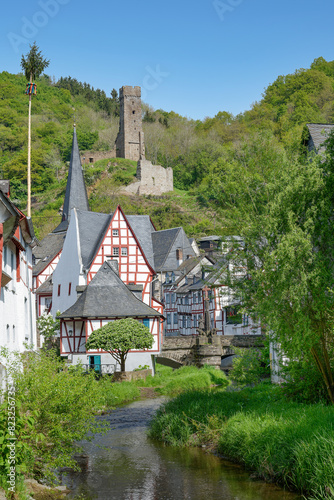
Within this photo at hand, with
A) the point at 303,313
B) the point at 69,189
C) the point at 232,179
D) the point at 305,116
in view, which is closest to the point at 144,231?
the point at 69,189

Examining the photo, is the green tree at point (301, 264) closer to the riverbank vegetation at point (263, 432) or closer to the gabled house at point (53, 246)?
the riverbank vegetation at point (263, 432)

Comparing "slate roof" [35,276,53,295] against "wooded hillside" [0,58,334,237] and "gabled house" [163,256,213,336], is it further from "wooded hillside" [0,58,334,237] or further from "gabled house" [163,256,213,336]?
"wooded hillside" [0,58,334,237]

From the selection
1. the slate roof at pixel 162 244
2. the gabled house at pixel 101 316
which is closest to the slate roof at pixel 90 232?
the gabled house at pixel 101 316

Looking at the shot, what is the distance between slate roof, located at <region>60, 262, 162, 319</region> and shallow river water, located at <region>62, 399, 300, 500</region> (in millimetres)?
15977

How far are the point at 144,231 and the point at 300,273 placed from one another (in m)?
34.9

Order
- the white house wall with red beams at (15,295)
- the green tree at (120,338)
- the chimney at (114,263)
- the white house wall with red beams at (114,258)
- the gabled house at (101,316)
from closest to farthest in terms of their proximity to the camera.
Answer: the white house wall with red beams at (15,295) → the green tree at (120,338) → the gabled house at (101,316) → the chimney at (114,263) → the white house wall with red beams at (114,258)

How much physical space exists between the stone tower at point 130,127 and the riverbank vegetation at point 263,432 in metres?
102

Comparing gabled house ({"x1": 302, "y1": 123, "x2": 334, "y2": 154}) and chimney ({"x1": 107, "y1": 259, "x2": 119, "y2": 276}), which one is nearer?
gabled house ({"x1": 302, "y1": 123, "x2": 334, "y2": 154})

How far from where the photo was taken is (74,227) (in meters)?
42.1

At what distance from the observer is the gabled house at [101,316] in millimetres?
33531

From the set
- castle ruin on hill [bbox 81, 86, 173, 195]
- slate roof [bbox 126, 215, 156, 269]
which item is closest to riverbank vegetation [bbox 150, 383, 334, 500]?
slate roof [bbox 126, 215, 156, 269]

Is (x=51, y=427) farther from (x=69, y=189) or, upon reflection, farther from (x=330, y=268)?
(x=69, y=189)

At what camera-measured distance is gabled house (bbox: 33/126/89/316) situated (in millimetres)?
50156

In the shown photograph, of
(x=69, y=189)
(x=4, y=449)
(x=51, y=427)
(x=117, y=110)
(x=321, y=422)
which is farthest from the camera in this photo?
(x=117, y=110)
